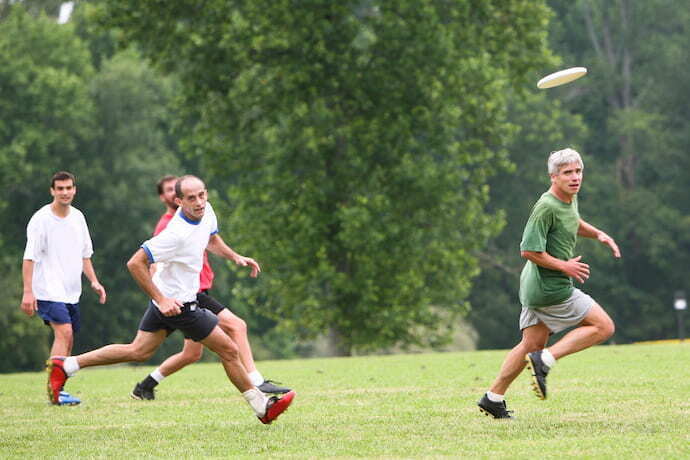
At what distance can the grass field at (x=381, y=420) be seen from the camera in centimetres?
816

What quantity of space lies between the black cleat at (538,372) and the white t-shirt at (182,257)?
246cm

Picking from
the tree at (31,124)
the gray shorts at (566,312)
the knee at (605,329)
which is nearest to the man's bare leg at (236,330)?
the gray shorts at (566,312)

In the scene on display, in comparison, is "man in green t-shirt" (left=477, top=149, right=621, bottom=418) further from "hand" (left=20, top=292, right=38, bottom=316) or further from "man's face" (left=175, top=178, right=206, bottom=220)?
"hand" (left=20, top=292, right=38, bottom=316)

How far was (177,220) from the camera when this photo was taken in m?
9.57

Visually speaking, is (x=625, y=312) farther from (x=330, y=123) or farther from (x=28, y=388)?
(x=28, y=388)

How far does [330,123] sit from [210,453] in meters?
22.4

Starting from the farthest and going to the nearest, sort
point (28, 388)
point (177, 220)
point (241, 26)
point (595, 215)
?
point (595, 215)
point (241, 26)
point (28, 388)
point (177, 220)

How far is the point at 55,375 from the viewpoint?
38.5 feet

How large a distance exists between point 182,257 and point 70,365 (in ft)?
8.54

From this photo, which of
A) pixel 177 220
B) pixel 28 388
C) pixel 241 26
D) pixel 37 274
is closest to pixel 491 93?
pixel 241 26

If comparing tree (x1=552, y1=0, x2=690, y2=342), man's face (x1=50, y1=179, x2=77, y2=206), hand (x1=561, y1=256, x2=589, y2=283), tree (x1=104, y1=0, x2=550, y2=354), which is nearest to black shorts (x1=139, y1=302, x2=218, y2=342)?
hand (x1=561, y1=256, x2=589, y2=283)

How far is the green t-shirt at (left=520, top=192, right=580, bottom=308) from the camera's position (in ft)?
30.4

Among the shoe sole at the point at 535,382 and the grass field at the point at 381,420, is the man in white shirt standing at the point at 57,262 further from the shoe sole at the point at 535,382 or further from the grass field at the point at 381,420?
the shoe sole at the point at 535,382

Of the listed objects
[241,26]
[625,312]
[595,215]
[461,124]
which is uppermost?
[241,26]
